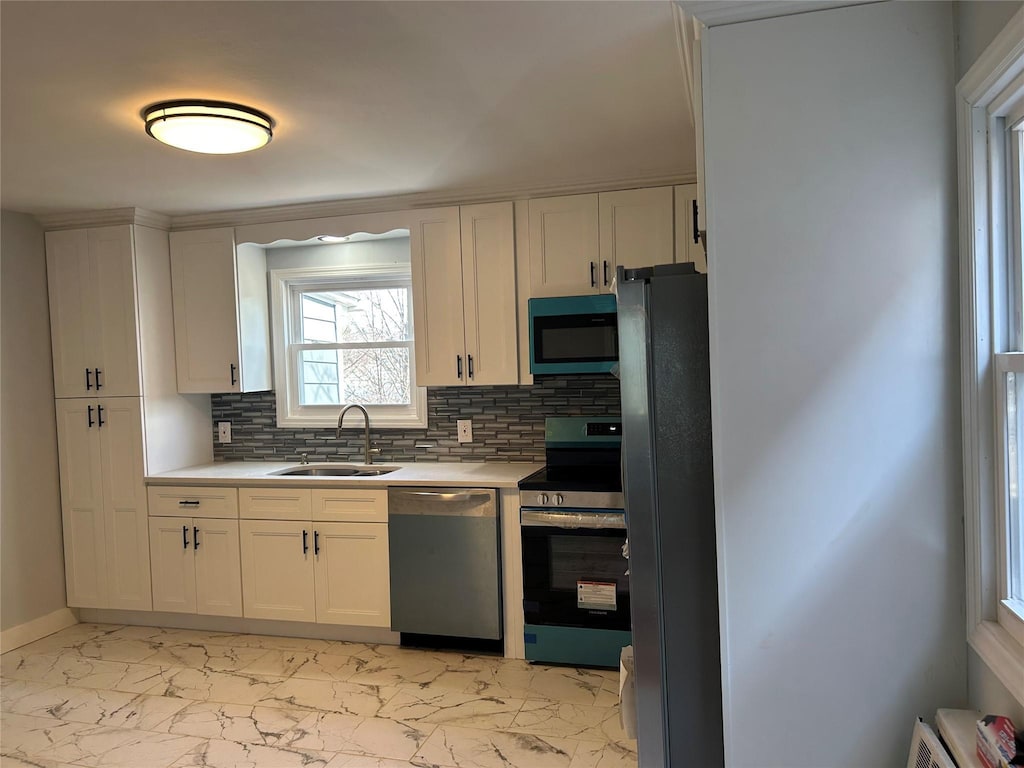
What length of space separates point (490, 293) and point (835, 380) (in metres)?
2.27

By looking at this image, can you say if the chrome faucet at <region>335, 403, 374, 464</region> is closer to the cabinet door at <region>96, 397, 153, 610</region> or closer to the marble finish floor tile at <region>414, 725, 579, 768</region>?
the cabinet door at <region>96, 397, 153, 610</region>

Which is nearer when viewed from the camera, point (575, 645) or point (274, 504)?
point (575, 645)

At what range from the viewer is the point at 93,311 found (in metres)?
3.98

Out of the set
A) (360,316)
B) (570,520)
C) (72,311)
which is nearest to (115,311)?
(72,311)

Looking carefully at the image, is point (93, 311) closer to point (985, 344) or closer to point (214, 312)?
point (214, 312)

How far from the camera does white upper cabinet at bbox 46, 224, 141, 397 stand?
3.92 metres

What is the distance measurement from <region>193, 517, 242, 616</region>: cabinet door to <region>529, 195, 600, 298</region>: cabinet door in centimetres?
210

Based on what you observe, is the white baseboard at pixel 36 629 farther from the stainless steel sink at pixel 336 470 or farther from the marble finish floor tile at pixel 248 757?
the marble finish floor tile at pixel 248 757

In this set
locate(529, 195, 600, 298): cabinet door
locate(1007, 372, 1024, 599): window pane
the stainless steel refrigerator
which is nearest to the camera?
locate(1007, 372, 1024, 599): window pane

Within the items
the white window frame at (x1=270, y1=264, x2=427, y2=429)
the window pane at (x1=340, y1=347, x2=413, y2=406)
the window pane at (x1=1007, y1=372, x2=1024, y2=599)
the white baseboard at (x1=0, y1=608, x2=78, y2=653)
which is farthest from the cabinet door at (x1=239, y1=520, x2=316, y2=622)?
the window pane at (x1=1007, y1=372, x2=1024, y2=599)

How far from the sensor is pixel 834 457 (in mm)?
1622

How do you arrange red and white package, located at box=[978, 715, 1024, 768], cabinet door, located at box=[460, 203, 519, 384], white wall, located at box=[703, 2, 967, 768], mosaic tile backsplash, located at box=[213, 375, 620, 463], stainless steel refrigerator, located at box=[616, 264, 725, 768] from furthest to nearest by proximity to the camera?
mosaic tile backsplash, located at box=[213, 375, 620, 463] → cabinet door, located at box=[460, 203, 519, 384] → stainless steel refrigerator, located at box=[616, 264, 725, 768] → white wall, located at box=[703, 2, 967, 768] → red and white package, located at box=[978, 715, 1024, 768]

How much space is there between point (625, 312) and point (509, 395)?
2113 millimetres

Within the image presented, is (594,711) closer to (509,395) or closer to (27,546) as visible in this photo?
(509,395)
